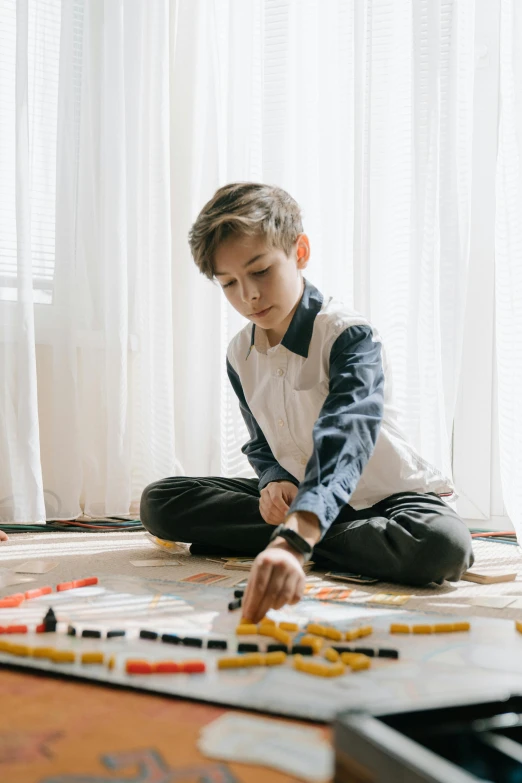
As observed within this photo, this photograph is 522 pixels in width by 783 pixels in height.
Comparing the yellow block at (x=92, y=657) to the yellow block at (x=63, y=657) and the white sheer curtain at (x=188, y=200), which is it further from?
the white sheer curtain at (x=188, y=200)

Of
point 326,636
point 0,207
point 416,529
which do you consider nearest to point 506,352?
point 416,529

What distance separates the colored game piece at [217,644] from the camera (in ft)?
3.01

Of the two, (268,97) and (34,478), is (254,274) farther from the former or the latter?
(268,97)

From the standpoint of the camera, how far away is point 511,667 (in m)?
0.89

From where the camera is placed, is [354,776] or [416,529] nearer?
[354,776]

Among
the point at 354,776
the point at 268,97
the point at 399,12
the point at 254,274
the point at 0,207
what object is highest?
the point at 399,12

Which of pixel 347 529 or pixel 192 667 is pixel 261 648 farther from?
pixel 347 529

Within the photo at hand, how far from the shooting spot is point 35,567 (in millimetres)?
1465

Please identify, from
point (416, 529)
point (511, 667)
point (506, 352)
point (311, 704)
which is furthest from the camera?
point (506, 352)

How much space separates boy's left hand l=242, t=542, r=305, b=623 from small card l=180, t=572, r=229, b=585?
412 mm

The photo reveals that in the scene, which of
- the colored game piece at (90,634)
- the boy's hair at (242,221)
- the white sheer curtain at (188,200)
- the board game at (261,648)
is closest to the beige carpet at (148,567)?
the board game at (261,648)

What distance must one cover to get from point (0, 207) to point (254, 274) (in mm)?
1025

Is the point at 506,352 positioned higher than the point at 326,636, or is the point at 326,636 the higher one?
the point at 506,352

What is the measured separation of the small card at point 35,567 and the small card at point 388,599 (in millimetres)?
605
